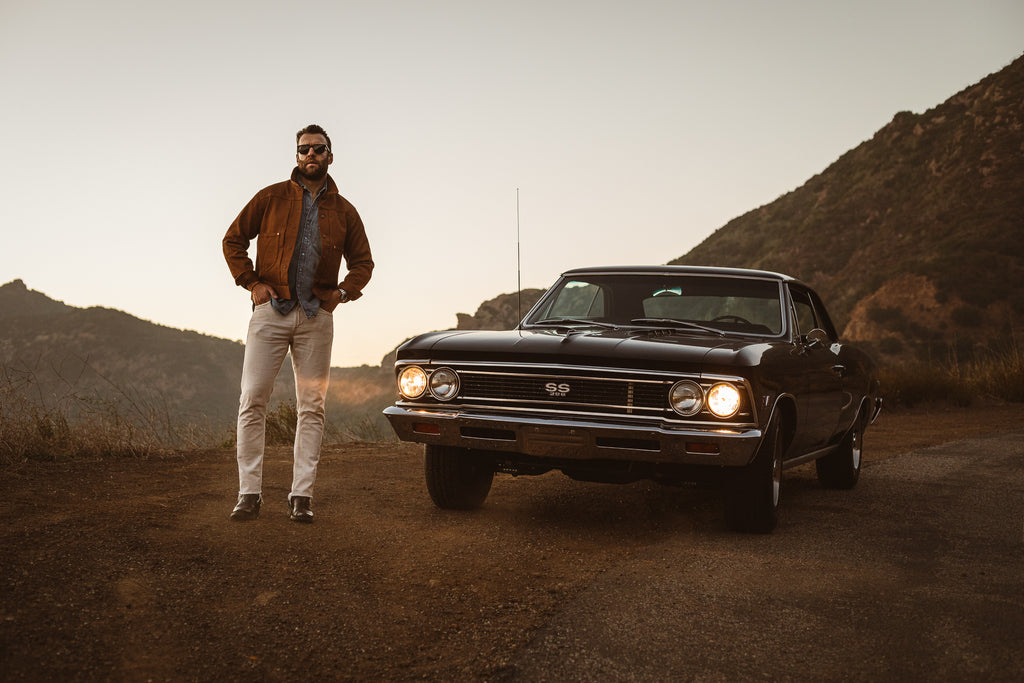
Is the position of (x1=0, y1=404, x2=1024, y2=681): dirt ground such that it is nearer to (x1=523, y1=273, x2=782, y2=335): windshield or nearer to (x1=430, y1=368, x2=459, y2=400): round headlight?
(x1=430, y1=368, x2=459, y2=400): round headlight

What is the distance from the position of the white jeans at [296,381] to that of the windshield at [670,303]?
1.52 meters

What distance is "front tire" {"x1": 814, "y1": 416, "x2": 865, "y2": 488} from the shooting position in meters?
7.42

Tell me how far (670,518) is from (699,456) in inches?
45.9

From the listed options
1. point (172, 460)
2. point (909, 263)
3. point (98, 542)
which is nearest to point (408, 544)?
point (98, 542)

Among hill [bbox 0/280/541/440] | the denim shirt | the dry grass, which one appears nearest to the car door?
the denim shirt

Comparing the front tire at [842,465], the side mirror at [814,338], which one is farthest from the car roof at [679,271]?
the front tire at [842,465]

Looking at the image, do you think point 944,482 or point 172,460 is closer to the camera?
point 944,482

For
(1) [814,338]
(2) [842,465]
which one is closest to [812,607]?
(1) [814,338]

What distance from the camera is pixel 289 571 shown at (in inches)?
172

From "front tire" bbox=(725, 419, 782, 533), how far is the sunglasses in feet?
9.74

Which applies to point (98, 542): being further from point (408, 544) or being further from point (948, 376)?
point (948, 376)

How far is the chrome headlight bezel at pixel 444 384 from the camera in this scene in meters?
5.45

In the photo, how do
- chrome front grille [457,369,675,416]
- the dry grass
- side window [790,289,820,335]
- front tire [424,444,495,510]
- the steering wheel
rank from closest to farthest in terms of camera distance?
1. chrome front grille [457,369,675,416]
2. front tire [424,444,495,510]
3. the steering wheel
4. side window [790,289,820,335]
5. the dry grass

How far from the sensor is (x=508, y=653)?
11.2ft
